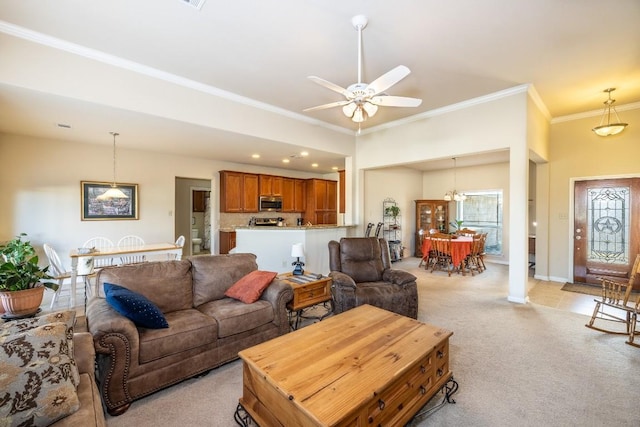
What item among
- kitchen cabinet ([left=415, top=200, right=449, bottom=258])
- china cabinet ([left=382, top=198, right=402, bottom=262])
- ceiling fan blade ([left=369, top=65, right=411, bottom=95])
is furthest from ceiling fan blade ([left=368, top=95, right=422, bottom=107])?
kitchen cabinet ([left=415, top=200, right=449, bottom=258])

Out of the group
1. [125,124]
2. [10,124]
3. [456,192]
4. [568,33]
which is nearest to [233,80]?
[125,124]

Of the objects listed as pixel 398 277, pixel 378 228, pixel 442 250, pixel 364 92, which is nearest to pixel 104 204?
pixel 364 92

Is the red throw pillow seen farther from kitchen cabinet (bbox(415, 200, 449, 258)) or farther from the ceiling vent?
kitchen cabinet (bbox(415, 200, 449, 258))

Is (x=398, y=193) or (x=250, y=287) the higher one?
(x=398, y=193)

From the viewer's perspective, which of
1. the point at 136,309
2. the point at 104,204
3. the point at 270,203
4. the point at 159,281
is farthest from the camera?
the point at 270,203

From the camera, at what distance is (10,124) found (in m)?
4.03

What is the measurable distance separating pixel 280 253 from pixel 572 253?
18.1 ft

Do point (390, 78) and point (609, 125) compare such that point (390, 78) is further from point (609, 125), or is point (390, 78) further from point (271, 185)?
point (271, 185)

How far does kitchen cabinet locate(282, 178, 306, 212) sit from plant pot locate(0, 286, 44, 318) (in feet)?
17.8

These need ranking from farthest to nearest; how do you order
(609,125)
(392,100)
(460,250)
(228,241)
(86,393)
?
(228,241), (460,250), (609,125), (392,100), (86,393)

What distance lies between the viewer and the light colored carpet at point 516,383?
6.12ft

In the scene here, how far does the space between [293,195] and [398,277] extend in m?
5.11

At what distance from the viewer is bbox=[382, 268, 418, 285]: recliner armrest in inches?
136

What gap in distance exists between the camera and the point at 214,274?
9.45 ft
